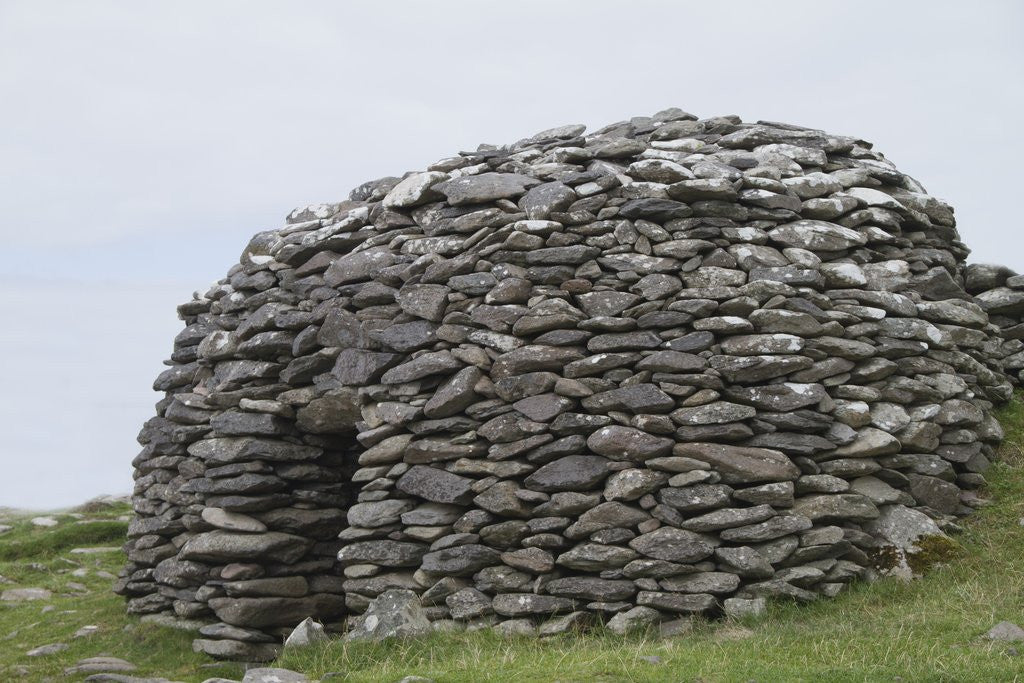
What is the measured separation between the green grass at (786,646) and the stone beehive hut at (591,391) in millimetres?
358

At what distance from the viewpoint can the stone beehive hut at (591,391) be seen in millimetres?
9141

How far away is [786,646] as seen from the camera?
7.57m

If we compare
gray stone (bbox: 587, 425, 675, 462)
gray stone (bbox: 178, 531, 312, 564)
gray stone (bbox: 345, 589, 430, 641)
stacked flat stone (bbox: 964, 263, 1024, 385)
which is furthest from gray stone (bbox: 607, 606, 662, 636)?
stacked flat stone (bbox: 964, 263, 1024, 385)

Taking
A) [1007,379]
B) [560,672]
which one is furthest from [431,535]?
[1007,379]

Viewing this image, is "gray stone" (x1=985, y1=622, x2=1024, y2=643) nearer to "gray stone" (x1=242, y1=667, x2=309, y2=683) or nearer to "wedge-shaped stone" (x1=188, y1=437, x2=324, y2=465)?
"gray stone" (x1=242, y1=667, x2=309, y2=683)

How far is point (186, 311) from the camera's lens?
46.1 ft

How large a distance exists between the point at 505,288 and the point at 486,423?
4.70ft

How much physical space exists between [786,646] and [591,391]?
10.2 feet

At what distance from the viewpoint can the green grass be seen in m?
6.82

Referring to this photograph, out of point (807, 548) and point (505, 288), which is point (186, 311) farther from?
point (807, 548)

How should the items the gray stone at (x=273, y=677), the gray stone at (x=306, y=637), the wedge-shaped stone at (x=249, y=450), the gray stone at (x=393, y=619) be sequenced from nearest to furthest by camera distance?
the gray stone at (x=273, y=677), the gray stone at (x=393, y=619), the gray stone at (x=306, y=637), the wedge-shaped stone at (x=249, y=450)

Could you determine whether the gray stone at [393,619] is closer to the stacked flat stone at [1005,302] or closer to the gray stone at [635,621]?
the gray stone at [635,621]

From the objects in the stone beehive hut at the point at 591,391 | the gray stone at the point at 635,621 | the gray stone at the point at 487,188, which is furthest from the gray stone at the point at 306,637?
the gray stone at the point at 487,188

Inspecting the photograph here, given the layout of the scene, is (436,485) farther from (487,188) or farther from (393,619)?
(487,188)
